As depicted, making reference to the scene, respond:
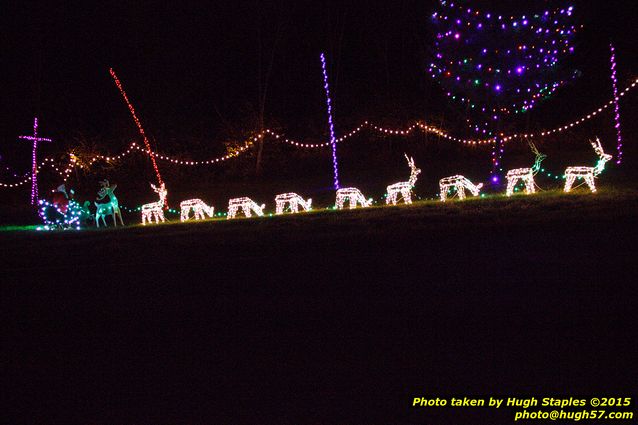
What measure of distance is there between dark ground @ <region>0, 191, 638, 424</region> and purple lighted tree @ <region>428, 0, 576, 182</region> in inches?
293

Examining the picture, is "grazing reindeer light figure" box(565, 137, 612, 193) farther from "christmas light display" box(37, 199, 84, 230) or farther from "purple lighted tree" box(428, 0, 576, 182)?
"christmas light display" box(37, 199, 84, 230)

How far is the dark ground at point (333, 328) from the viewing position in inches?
172

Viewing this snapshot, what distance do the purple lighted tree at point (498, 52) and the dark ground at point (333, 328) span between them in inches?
293

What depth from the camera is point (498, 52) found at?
1672 cm

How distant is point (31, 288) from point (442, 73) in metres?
12.6

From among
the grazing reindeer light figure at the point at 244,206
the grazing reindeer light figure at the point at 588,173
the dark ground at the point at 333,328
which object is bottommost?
A: the dark ground at the point at 333,328

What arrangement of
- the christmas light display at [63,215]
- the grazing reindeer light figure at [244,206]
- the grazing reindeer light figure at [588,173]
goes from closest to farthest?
1. the grazing reindeer light figure at [588,173]
2. the grazing reindeer light figure at [244,206]
3. the christmas light display at [63,215]

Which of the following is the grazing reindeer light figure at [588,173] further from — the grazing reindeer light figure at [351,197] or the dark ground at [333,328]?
the grazing reindeer light figure at [351,197]

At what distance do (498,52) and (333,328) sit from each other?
43.7 feet

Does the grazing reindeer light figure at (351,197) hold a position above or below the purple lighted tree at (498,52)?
below

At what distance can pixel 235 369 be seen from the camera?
4992mm

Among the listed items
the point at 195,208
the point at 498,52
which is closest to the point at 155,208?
the point at 195,208

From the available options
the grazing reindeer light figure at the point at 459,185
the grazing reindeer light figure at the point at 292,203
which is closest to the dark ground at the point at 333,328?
the grazing reindeer light figure at the point at 459,185

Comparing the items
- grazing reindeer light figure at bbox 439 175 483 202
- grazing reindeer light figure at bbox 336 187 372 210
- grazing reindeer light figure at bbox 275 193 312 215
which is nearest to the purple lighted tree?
grazing reindeer light figure at bbox 439 175 483 202
